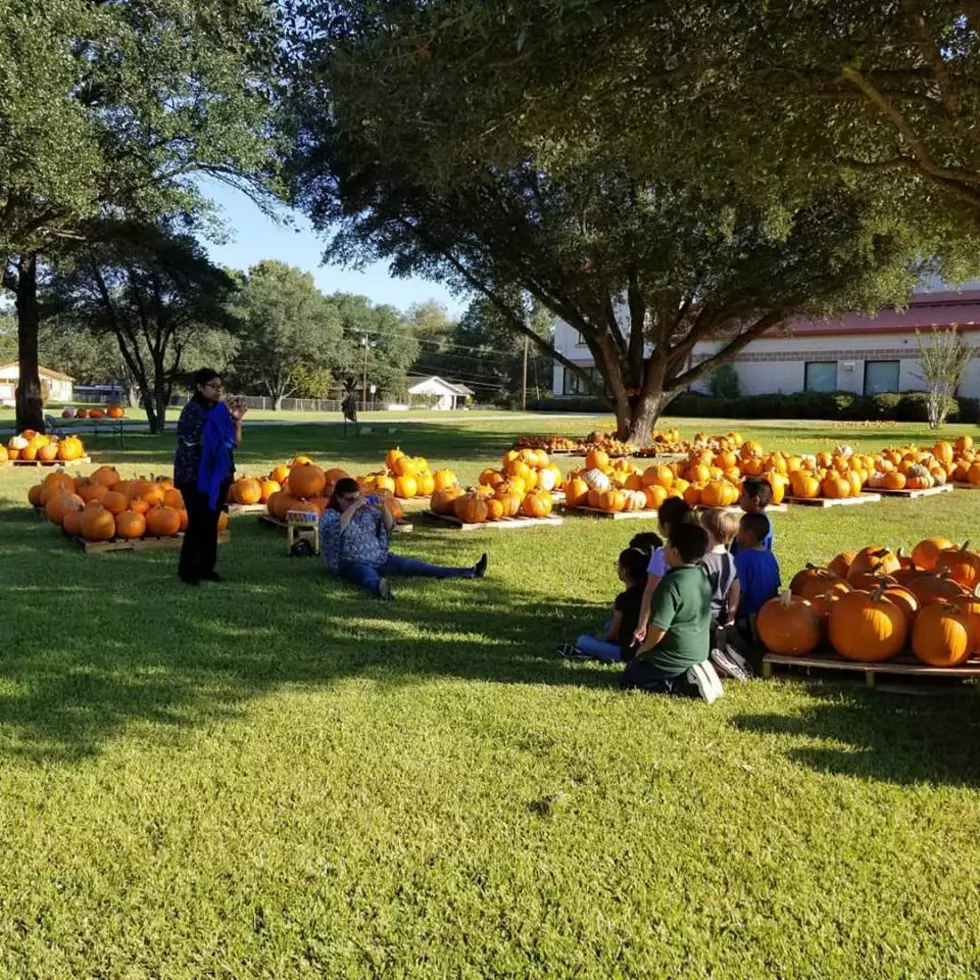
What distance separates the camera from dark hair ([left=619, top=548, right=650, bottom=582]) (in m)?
5.62

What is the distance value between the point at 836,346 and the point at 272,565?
128ft

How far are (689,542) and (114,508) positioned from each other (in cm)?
639

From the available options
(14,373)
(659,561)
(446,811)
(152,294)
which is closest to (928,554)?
(659,561)

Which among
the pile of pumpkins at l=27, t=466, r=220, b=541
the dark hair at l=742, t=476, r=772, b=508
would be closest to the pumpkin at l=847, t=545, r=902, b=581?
the dark hair at l=742, t=476, r=772, b=508

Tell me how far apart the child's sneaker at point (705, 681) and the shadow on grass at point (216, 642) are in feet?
1.53

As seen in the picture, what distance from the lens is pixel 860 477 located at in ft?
42.8

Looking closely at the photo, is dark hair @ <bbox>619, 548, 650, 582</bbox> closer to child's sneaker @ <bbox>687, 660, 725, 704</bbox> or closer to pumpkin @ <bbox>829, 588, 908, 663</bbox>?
child's sneaker @ <bbox>687, 660, 725, 704</bbox>

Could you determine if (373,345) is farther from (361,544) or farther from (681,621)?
(681,621)

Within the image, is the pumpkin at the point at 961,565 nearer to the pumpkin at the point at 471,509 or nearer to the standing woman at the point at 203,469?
the pumpkin at the point at 471,509

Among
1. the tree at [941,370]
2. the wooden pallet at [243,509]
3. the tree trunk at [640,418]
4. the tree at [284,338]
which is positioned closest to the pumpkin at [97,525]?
the wooden pallet at [243,509]

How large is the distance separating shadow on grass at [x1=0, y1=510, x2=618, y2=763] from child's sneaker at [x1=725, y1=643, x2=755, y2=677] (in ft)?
2.37

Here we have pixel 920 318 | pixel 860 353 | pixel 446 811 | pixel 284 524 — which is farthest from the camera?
pixel 860 353

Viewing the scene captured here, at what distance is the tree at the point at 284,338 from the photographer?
249 feet

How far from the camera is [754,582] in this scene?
5.93 meters
